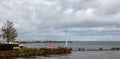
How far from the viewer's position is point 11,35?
10356cm

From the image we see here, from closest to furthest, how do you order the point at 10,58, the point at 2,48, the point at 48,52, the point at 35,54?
the point at 10,58 → the point at 2,48 → the point at 35,54 → the point at 48,52

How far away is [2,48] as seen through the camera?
86.8m

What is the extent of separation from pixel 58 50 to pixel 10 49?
2152 cm

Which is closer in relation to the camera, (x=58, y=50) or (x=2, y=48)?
(x=2, y=48)

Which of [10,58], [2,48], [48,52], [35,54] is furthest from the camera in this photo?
[48,52]

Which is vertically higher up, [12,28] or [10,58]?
[12,28]

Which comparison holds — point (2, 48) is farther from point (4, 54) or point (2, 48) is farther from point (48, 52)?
point (48, 52)

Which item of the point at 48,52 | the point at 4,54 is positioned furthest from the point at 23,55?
the point at 48,52

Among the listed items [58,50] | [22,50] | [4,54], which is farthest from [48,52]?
[4,54]

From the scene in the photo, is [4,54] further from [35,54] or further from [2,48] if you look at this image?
[35,54]

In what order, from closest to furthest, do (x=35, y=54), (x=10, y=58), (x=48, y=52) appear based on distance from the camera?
(x=10, y=58), (x=35, y=54), (x=48, y=52)

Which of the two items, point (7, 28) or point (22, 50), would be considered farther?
point (7, 28)

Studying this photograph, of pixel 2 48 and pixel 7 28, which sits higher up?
pixel 7 28

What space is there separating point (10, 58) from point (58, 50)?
29.0 m
